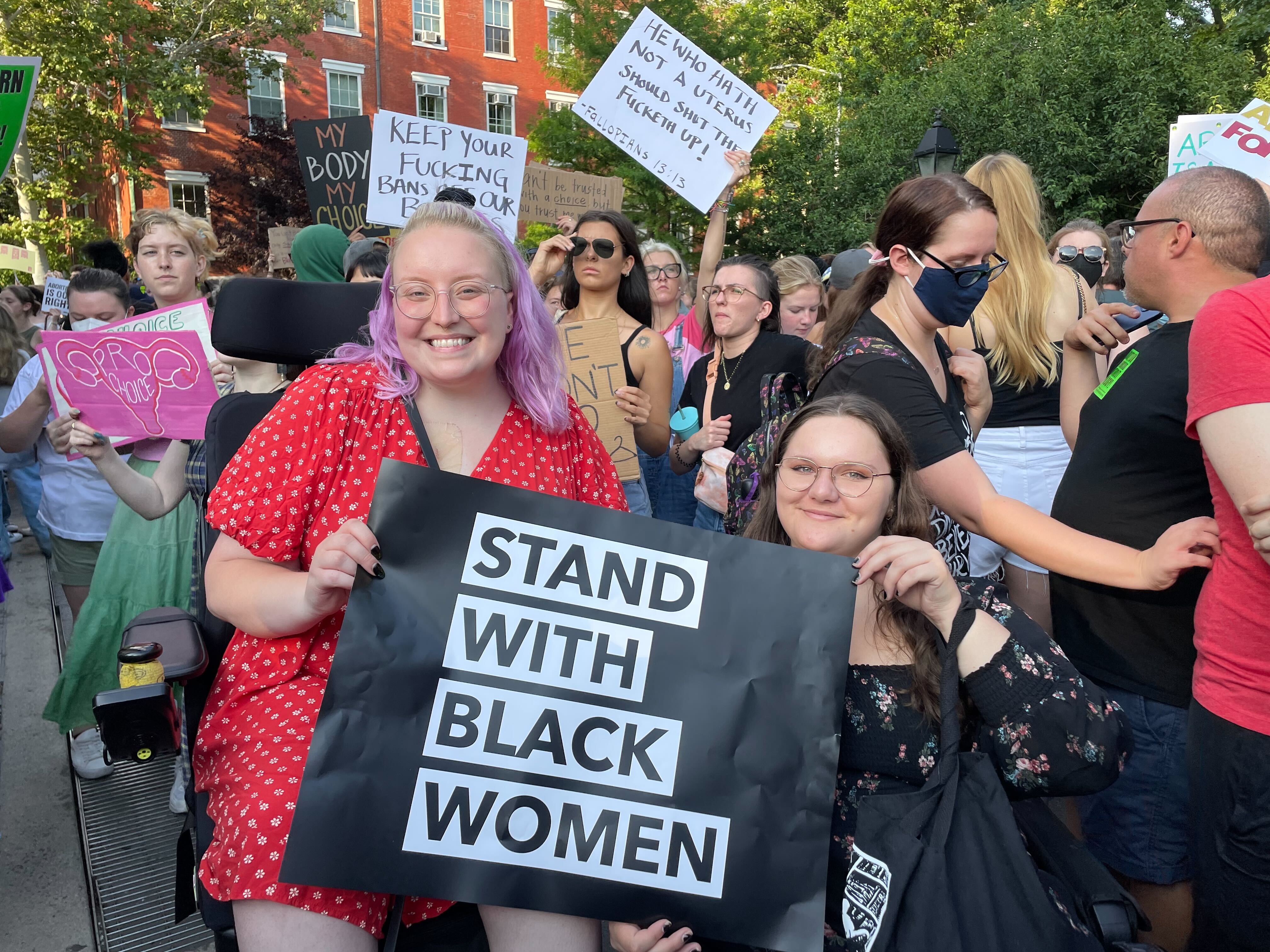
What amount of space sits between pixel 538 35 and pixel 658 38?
3271 cm

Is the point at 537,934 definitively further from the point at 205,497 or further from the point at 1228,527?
the point at 205,497

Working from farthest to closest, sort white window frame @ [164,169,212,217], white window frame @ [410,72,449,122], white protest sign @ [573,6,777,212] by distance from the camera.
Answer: white window frame @ [410,72,449,122], white window frame @ [164,169,212,217], white protest sign @ [573,6,777,212]

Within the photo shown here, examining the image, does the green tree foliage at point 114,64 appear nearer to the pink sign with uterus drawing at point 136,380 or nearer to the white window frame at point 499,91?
the white window frame at point 499,91

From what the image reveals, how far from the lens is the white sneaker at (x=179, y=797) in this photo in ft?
12.1

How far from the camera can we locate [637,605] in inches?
66.9

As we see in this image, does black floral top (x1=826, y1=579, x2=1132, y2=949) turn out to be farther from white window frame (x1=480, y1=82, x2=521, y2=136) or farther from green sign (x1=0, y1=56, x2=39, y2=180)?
white window frame (x1=480, y1=82, x2=521, y2=136)

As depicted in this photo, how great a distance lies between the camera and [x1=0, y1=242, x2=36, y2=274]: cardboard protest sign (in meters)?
9.49

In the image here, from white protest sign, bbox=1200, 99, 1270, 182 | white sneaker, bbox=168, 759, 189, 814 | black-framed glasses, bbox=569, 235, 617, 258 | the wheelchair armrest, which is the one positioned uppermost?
white protest sign, bbox=1200, 99, 1270, 182

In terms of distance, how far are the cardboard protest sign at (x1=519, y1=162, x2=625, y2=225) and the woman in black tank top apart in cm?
334

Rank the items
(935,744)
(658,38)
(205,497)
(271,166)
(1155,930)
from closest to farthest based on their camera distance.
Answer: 1. (935,744)
2. (1155,930)
3. (205,497)
4. (658,38)
5. (271,166)

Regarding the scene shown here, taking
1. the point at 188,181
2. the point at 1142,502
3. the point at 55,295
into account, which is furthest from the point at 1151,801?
the point at 188,181

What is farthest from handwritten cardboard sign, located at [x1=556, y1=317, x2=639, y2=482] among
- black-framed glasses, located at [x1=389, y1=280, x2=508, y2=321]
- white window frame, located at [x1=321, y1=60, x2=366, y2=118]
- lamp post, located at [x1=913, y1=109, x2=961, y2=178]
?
white window frame, located at [x1=321, y1=60, x2=366, y2=118]

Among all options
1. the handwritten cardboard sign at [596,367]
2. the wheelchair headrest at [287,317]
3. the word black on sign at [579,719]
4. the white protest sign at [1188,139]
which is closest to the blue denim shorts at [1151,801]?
the word black on sign at [579,719]

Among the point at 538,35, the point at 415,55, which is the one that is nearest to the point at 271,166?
the point at 415,55
